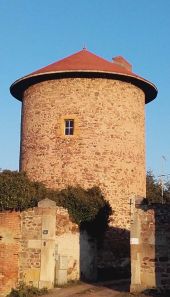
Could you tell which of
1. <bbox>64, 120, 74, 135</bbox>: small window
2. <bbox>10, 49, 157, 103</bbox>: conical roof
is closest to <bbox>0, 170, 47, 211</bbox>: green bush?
<bbox>64, 120, 74, 135</bbox>: small window

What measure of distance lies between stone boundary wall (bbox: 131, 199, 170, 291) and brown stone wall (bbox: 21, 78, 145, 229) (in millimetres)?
7257

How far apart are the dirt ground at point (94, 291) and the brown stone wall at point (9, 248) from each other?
152cm

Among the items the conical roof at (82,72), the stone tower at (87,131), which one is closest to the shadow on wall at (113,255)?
the stone tower at (87,131)

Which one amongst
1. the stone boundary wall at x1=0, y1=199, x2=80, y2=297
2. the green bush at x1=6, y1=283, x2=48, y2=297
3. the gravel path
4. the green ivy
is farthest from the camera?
the green ivy

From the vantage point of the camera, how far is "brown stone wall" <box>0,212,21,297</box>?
15578 mm

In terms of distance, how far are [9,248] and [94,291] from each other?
10.4ft

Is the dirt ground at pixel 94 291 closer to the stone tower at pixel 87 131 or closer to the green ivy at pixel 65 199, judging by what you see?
the green ivy at pixel 65 199

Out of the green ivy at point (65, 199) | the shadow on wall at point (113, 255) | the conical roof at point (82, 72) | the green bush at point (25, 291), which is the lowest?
the green bush at point (25, 291)

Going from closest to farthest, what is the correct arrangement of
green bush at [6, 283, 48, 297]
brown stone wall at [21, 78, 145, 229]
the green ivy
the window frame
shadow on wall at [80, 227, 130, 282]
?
1. green bush at [6, 283, 48, 297]
2. the green ivy
3. shadow on wall at [80, 227, 130, 282]
4. brown stone wall at [21, 78, 145, 229]
5. the window frame

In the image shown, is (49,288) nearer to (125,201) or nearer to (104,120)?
(125,201)

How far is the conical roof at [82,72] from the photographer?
2228 cm

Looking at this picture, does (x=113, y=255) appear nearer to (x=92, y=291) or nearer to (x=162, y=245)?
(x=92, y=291)

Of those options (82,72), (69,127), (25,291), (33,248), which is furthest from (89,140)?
(25,291)

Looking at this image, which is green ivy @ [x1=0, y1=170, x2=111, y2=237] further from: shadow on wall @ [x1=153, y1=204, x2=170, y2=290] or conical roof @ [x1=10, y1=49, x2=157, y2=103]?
conical roof @ [x1=10, y1=49, x2=157, y2=103]
